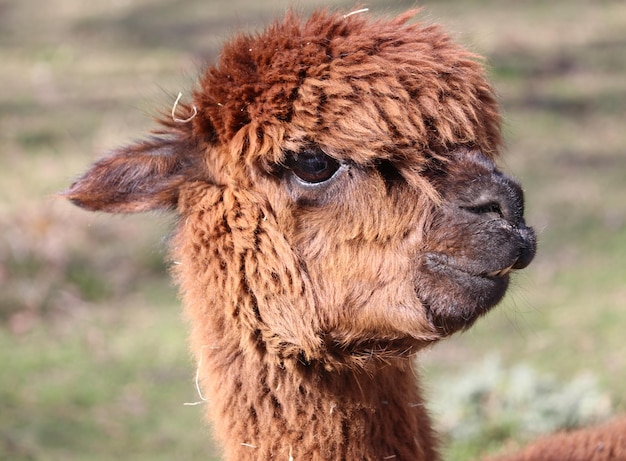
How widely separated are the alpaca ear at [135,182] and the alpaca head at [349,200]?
5.8 inches

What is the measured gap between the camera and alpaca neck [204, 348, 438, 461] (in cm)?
291

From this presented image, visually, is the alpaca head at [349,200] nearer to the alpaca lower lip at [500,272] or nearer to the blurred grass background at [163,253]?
the alpaca lower lip at [500,272]

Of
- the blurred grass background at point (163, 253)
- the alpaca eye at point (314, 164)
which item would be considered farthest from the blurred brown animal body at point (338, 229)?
the blurred grass background at point (163, 253)

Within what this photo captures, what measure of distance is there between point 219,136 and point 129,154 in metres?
0.38

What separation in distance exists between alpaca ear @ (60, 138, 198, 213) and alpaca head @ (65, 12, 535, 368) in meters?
0.15

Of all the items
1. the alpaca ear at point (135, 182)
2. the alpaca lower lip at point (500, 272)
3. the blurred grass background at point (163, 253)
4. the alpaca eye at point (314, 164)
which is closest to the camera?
the alpaca lower lip at point (500, 272)

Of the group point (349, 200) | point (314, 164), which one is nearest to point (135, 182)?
point (314, 164)

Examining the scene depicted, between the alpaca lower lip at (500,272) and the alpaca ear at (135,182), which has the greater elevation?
the alpaca ear at (135,182)

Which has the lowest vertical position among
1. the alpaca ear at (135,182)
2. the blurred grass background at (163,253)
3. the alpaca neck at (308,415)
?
the blurred grass background at (163,253)

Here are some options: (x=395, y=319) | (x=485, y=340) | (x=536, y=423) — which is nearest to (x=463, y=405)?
(x=536, y=423)

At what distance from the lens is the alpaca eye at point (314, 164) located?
2.87m

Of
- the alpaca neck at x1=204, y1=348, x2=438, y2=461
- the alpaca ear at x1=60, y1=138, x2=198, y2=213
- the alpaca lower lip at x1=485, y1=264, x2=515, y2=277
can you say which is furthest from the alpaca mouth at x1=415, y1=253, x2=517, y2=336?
the alpaca ear at x1=60, y1=138, x2=198, y2=213

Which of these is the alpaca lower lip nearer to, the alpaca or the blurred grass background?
the alpaca

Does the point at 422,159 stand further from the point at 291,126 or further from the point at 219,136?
the point at 219,136
